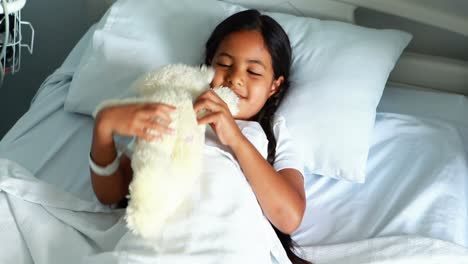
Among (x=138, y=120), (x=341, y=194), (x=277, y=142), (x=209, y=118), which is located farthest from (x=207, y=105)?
(x=341, y=194)

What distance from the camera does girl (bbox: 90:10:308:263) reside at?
937 mm

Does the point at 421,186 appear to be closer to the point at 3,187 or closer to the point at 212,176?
the point at 212,176

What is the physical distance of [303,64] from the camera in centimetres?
137

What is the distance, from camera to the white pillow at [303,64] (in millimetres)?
1268

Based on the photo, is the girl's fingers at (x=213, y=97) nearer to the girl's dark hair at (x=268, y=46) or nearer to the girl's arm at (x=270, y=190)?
the girl's arm at (x=270, y=190)

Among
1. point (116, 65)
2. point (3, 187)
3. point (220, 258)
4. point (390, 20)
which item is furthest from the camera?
point (390, 20)

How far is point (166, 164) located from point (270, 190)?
246 millimetres

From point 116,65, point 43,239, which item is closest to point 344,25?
point 116,65

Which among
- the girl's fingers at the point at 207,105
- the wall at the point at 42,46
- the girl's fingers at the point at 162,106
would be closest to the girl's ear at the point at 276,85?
the girl's fingers at the point at 207,105

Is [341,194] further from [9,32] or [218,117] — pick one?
[9,32]

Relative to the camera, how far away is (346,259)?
105cm

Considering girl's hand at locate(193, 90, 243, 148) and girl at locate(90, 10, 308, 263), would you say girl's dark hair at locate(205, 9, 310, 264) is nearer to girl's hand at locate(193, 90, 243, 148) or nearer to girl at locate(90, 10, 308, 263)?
girl at locate(90, 10, 308, 263)

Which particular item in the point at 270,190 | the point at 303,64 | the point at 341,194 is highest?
the point at 303,64

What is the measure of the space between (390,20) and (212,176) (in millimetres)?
895
